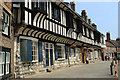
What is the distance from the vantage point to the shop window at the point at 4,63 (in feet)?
23.2

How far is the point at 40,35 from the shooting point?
11156mm

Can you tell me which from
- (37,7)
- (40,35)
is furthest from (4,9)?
(40,35)

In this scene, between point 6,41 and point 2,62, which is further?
point 6,41

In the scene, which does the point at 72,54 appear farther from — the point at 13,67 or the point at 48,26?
the point at 13,67

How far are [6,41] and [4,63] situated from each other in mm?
1171

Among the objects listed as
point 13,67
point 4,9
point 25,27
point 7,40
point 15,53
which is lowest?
point 13,67

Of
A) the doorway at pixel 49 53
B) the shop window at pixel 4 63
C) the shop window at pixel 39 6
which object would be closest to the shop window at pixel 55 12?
the shop window at pixel 39 6

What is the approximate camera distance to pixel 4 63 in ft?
24.1

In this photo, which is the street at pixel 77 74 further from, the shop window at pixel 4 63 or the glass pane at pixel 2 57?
the glass pane at pixel 2 57

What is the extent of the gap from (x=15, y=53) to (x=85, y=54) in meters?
15.5

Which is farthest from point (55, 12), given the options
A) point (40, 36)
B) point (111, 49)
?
point (111, 49)

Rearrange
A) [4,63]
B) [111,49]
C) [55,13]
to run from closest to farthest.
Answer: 1. [4,63]
2. [55,13]
3. [111,49]

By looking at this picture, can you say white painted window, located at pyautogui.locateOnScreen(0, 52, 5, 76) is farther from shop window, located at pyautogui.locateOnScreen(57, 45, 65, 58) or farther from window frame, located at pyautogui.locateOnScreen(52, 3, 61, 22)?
shop window, located at pyautogui.locateOnScreen(57, 45, 65, 58)

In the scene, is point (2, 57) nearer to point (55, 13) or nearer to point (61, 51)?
point (55, 13)
